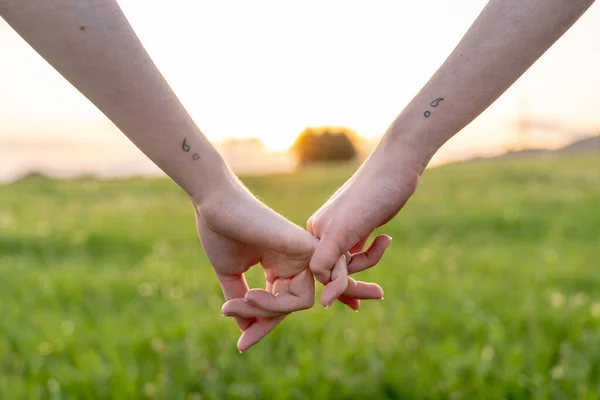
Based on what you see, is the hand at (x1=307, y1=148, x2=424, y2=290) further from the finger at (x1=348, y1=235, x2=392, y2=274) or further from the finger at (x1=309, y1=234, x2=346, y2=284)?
the finger at (x1=348, y1=235, x2=392, y2=274)

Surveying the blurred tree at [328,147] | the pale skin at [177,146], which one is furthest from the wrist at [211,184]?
the blurred tree at [328,147]

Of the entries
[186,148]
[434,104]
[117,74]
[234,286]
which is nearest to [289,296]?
[234,286]

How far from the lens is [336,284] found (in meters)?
2.11

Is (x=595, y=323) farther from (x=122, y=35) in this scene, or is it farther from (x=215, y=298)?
(x=122, y=35)

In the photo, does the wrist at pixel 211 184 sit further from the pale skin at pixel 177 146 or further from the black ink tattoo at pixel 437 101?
the black ink tattoo at pixel 437 101

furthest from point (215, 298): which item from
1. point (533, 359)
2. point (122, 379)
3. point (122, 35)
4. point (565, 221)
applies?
point (565, 221)

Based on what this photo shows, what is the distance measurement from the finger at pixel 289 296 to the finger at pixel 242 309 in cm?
3

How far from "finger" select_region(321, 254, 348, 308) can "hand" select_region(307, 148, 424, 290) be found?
23 millimetres

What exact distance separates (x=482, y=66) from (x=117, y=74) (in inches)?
43.5

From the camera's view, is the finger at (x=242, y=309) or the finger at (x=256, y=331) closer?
the finger at (x=242, y=309)

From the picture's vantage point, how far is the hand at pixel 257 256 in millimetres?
2117

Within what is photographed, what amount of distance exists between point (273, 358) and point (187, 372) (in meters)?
0.64

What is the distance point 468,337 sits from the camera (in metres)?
4.73

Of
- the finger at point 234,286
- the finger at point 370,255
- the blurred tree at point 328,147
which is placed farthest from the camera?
the blurred tree at point 328,147
